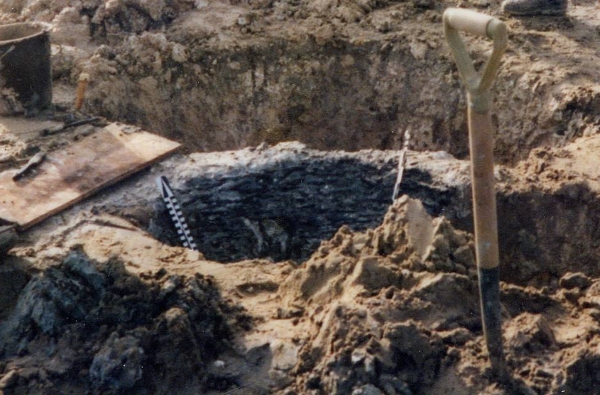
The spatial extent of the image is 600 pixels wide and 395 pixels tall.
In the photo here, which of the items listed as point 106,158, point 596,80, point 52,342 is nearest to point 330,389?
point 52,342

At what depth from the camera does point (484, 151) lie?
13.3 ft

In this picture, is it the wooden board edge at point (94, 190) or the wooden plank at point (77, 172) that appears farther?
the wooden plank at point (77, 172)

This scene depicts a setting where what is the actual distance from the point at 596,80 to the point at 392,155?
7.44 ft

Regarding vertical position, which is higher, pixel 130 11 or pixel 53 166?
pixel 130 11

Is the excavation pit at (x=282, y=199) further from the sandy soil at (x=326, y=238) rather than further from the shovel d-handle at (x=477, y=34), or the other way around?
the shovel d-handle at (x=477, y=34)

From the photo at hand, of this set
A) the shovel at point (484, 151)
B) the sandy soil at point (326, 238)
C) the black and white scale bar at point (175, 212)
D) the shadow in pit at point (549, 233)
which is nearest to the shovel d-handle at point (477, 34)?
the shovel at point (484, 151)

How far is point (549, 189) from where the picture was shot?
255 inches

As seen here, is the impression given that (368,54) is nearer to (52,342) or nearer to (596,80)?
(596,80)

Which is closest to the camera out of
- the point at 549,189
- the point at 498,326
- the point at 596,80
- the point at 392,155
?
the point at 498,326

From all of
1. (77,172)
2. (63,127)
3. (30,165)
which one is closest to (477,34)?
(77,172)

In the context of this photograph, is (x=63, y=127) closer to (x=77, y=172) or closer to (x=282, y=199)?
(x=77, y=172)

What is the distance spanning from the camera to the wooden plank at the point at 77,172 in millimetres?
6434

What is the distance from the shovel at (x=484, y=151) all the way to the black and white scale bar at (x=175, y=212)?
2975mm

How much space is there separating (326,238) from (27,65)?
9.80ft
